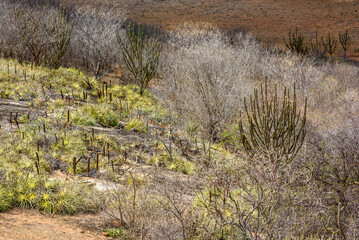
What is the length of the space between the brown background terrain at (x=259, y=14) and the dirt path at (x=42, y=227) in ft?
122

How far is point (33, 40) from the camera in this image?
48.8ft

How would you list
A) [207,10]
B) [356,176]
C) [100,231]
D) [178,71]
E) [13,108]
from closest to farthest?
[100,231] < [356,176] < [13,108] < [178,71] < [207,10]

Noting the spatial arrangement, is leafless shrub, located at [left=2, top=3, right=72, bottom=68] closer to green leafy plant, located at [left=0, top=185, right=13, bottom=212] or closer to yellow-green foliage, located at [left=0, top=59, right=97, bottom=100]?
yellow-green foliage, located at [left=0, top=59, right=97, bottom=100]

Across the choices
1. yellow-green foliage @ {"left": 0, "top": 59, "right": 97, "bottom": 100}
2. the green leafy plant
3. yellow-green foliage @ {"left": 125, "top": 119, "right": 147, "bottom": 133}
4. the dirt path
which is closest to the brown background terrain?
yellow-green foliage @ {"left": 0, "top": 59, "right": 97, "bottom": 100}

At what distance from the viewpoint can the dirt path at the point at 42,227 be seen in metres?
3.53

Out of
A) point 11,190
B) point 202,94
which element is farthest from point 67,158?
point 202,94

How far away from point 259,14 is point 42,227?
160ft

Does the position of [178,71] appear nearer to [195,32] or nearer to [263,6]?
[195,32]

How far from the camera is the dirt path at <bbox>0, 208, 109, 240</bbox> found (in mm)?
3529

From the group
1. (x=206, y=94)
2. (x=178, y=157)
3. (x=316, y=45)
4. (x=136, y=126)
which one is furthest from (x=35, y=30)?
(x=316, y=45)

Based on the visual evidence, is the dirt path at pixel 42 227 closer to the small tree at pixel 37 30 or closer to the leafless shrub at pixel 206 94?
the leafless shrub at pixel 206 94

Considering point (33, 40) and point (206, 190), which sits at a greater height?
point (33, 40)

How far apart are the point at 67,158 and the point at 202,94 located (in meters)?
6.87

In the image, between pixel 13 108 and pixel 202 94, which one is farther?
pixel 202 94
